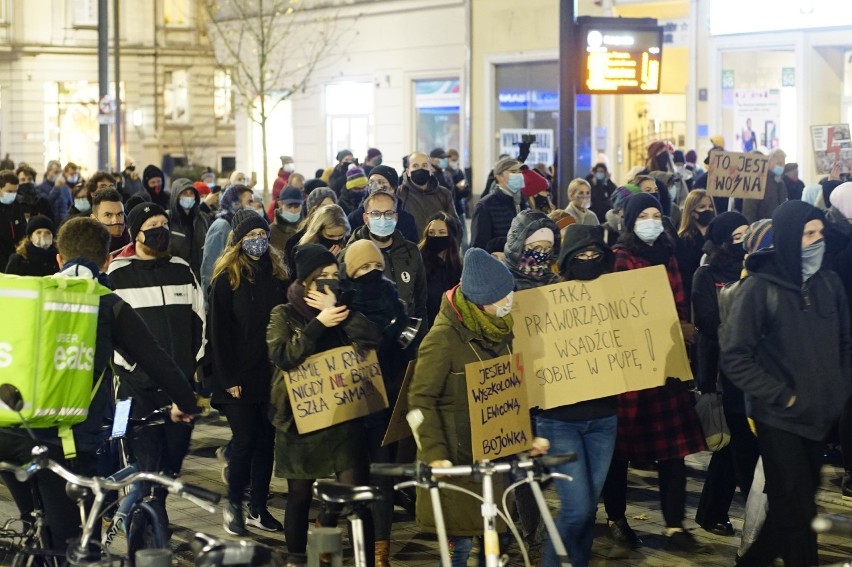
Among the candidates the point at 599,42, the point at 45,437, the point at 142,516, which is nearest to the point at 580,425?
the point at 142,516

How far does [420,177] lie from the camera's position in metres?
13.2

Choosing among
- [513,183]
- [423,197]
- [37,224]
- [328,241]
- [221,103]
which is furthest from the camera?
[221,103]

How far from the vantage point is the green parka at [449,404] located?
6160 mm

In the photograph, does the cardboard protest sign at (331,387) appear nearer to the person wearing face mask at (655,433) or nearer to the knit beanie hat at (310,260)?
the knit beanie hat at (310,260)

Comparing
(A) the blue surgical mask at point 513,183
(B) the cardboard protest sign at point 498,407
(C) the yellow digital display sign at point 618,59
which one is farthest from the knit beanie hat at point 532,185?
(B) the cardboard protest sign at point 498,407

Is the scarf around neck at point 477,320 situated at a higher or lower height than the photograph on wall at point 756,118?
lower

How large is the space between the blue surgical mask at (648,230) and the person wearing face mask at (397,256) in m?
1.37

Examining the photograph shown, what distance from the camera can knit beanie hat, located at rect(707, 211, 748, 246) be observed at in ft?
28.3

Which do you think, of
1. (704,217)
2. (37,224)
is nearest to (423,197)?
(704,217)

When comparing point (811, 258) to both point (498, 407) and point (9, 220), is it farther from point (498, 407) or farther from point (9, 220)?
point (9, 220)

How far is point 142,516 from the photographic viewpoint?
6172mm

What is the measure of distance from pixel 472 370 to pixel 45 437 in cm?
177

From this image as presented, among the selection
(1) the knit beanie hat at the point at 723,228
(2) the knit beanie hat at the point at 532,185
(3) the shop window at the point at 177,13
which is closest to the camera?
(1) the knit beanie hat at the point at 723,228

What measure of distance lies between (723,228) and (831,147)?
27.7 ft
